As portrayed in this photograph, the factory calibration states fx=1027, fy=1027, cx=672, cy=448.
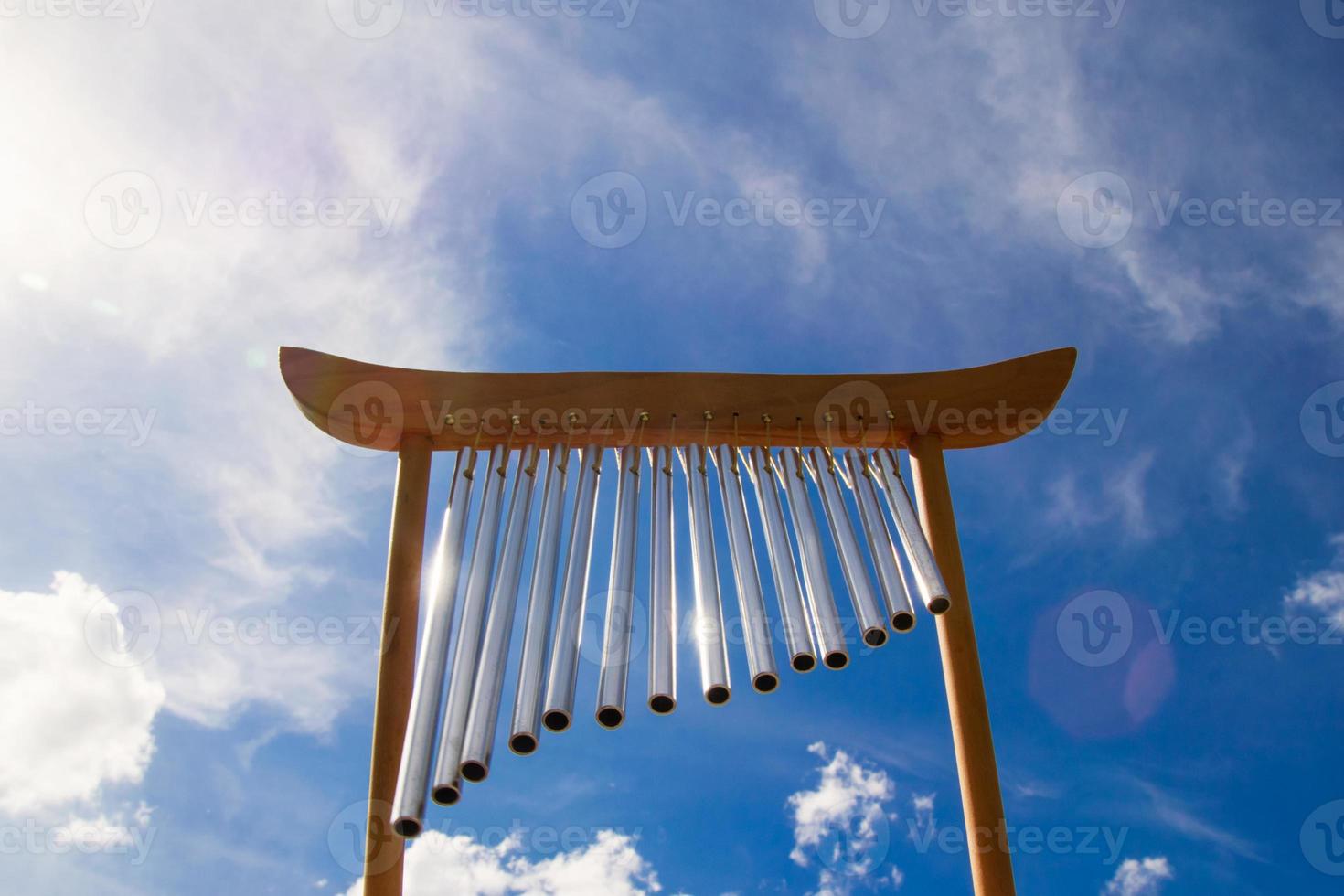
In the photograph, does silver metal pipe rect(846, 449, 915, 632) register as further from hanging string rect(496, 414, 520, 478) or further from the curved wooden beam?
hanging string rect(496, 414, 520, 478)

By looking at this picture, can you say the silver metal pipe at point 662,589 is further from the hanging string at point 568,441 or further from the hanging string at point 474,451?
the hanging string at point 474,451

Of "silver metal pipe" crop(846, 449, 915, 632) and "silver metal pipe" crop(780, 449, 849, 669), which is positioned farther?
"silver metal pipe" crop(846, 449, 915, 632)

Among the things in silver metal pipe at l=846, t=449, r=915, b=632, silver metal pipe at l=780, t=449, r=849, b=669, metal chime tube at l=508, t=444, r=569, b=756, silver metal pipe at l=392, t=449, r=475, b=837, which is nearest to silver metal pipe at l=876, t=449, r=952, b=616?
silver metal pipe at l=846, t=449, r=915, b=632

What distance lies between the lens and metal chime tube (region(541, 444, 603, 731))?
19.1ft

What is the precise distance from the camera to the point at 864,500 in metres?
7.46

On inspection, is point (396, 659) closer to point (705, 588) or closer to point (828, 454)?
point (705, 588)

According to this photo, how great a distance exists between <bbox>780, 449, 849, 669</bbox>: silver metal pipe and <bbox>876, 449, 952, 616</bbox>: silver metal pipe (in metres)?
0.57

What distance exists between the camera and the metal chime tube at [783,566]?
Result: 19.8ft

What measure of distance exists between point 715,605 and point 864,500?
1653 mm

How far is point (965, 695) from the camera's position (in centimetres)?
695

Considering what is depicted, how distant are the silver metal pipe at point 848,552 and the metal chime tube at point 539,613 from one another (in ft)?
6.26

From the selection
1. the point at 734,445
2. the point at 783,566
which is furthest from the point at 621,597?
the point at 734,445

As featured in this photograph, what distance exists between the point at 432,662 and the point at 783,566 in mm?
2319

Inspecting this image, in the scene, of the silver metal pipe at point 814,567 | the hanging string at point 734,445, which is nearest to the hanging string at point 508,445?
the hanging string at point 734,445
